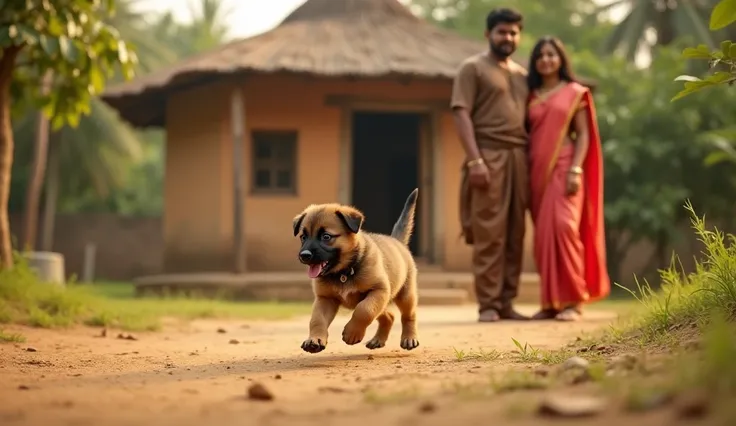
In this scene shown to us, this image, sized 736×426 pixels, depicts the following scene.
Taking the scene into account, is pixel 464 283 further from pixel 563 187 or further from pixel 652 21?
pixel 652 21

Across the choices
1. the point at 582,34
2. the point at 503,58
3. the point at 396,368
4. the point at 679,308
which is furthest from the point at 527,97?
the point at 582,34

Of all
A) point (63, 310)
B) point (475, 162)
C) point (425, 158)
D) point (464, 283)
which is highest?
point (425, 158)

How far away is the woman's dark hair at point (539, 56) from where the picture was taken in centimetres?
805

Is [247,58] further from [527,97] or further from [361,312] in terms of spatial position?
[361,312]

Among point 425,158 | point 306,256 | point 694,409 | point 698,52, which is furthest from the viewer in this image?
point 425,158

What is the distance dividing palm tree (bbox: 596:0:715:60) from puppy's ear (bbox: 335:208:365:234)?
20075mm

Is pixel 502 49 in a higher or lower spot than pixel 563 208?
higher

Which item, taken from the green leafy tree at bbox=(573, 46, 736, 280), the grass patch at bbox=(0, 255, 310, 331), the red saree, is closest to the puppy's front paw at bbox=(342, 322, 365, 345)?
the grass patch at bbox=(0, 255, 310, 331)

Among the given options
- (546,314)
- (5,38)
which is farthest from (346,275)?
(5,38)

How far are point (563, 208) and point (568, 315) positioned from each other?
2.87ft

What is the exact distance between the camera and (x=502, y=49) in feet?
26.6

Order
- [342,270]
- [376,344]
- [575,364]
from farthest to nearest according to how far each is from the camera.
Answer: [376,344]
[342,270]
[575,364]

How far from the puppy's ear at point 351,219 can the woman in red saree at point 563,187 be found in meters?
3.31

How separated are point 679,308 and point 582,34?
2355 centimetres
